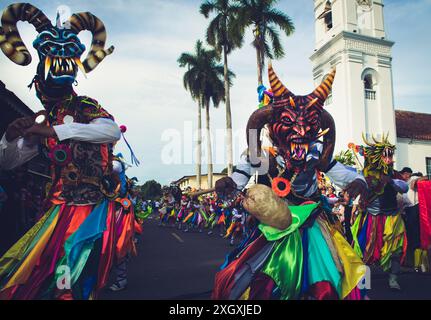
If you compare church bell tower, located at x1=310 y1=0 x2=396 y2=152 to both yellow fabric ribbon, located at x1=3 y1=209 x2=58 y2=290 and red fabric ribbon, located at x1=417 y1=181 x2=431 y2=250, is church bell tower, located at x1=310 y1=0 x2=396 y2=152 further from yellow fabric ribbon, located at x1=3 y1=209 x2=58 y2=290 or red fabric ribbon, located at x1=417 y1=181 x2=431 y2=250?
yellow fabric ribbon, located at x1=3 y1=209 x2=58 y2=290

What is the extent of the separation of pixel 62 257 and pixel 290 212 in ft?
6.31

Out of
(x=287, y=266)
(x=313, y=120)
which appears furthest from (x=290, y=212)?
(x=313, y=120)

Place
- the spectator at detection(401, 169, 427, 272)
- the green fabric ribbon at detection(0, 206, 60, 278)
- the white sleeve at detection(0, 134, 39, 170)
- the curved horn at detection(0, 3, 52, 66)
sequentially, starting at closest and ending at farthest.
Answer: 1. the green fabric ribbon at detection(0, 206, 60, 278)
2. the white sleeve at detection(0, 134, 39, 170)
3. the curved horn at detection(0, 3, 52, 66)
4. the spectator at detection(401, 169, 427, 272)

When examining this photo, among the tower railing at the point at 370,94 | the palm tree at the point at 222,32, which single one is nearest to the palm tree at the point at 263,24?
the palm tree at the point at 222,32

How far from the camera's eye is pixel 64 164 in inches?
129

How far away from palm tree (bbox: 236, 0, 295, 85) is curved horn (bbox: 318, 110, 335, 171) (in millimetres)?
18618

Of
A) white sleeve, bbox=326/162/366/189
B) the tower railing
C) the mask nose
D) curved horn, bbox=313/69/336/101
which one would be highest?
the tower railing

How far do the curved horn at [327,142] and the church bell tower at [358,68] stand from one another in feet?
76.6

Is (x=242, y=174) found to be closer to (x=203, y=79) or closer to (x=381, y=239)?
(x=381, y=239)

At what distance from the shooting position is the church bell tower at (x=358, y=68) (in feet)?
85.8

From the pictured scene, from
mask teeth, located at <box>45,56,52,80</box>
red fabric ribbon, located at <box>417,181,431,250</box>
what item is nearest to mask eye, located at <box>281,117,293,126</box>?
mask teeth, located at <box>45,56,52,80</box>

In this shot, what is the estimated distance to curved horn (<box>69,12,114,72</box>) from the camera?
3453mm

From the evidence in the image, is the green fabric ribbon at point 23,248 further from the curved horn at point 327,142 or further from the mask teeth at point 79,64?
the curved horn at point 327,142
